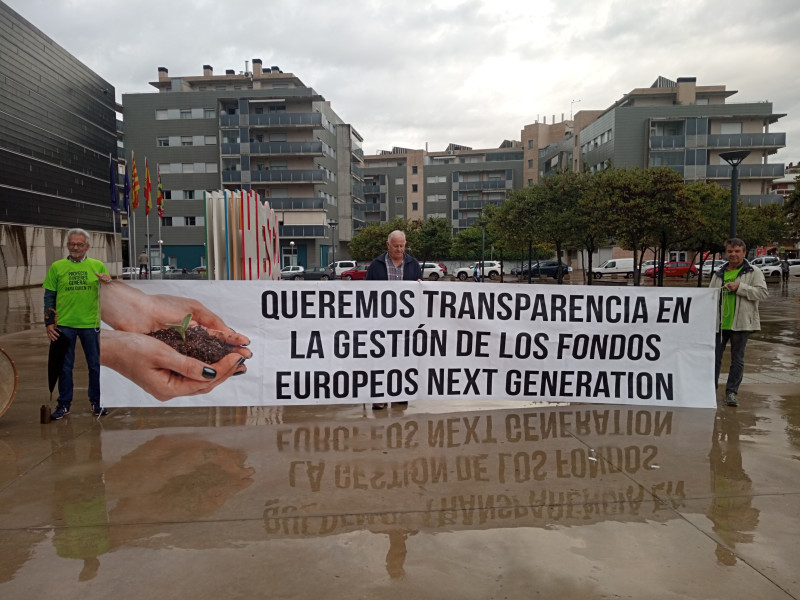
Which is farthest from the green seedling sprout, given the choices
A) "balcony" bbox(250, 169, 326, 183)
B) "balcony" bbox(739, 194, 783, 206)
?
"balcony" bbox(739, 194, 783, 206)

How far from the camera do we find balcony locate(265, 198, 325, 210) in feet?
209

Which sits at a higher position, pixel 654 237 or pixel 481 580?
pixel 654 237

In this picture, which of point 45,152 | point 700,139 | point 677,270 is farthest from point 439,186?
point 45,152

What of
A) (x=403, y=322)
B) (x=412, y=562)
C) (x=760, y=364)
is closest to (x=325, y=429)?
(x=403, y=322)

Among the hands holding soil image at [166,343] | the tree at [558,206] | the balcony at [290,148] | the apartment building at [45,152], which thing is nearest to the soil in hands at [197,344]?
the hands holding soil image at [166,343]

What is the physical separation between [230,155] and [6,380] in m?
61.8

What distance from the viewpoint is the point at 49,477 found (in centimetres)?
430

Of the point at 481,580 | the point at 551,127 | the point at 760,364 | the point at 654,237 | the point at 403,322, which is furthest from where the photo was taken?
the point at 551,127

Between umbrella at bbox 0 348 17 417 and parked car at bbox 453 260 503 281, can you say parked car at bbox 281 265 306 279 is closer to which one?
parked car at bbox 453 260 503 281

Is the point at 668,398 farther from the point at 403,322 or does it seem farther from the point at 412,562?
the point at 412,562

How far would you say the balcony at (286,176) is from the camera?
209ft

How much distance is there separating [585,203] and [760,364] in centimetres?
2106

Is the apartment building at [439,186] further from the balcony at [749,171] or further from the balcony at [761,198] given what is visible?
the balcony at [761,198]

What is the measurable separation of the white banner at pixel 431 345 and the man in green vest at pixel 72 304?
166 mm
